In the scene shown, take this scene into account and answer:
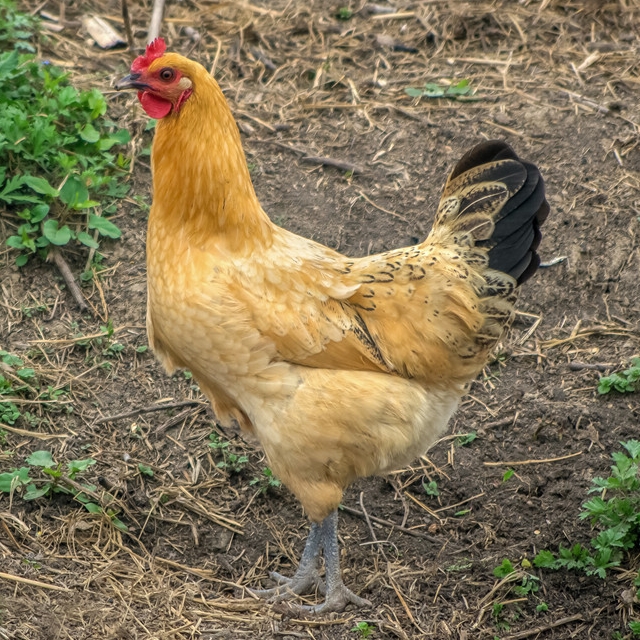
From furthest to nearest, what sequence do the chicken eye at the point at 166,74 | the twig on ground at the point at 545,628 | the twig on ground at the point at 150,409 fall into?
the twig on ground at the point at 150,409
the twig on ground at the point at 545,628
the chicken eye at the point at 166,74

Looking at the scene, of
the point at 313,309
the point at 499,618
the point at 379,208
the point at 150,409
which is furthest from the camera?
Answer: the point at 379,208

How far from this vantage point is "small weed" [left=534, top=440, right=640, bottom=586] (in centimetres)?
414

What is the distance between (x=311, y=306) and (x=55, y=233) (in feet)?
7.37

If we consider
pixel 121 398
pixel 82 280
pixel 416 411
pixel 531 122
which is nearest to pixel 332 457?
pixel 416 411

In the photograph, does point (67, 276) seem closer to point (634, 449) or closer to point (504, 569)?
point (504, 569)

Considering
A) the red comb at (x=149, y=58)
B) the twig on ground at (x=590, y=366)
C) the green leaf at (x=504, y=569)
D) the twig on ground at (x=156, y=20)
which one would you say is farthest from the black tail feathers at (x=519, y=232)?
the twig on ground at (x=156, y=20)

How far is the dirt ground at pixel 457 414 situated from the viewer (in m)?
4.14

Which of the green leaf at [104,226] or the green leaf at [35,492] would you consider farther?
the green leaf at [104,226]

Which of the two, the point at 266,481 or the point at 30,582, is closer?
the point at 30,582

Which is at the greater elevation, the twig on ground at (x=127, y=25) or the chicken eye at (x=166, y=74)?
the chicken eye at (x=166, y=74)

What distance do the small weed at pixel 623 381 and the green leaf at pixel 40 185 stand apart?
3704 mm

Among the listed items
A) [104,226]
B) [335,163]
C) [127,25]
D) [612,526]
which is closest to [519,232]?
[612,526]

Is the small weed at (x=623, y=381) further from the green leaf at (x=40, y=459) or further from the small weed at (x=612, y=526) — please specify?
the green leaf at (x=40, y=459)

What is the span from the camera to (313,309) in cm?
396
